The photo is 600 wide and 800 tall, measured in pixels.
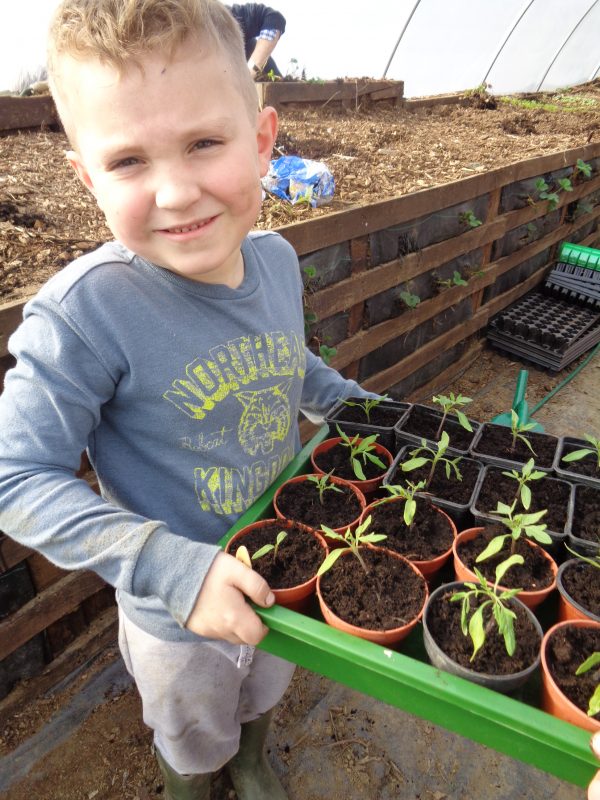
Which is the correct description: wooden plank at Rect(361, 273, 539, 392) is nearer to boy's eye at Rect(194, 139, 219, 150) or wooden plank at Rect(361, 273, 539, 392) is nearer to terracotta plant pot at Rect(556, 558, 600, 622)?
terracotta plant pot at Rect(556, 558, 600, 622)

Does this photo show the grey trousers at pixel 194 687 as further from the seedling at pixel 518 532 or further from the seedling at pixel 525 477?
the seedling at pixel 525 477

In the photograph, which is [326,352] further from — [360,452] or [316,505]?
[316,505]

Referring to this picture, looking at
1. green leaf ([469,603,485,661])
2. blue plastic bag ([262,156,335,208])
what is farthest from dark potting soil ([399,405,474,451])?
blue plastic bag ([262,156,335,208])

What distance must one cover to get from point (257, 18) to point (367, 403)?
5.26 m

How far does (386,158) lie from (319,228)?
1.77m

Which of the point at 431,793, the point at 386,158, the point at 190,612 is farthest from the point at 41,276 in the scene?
the point at 386,158

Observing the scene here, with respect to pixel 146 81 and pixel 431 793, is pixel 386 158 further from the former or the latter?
pixel 431 793

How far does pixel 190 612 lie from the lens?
3.26 ft

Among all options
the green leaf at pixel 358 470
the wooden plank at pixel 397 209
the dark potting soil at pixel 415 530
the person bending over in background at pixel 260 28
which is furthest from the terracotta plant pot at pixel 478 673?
the person bending over in background at pixel 260 28

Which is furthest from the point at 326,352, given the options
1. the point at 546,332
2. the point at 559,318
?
the point at 559,318

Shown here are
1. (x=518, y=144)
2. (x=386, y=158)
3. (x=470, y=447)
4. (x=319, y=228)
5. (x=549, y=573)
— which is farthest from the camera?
(x=518, y=144)

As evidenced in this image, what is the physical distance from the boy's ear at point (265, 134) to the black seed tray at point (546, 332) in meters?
3.87

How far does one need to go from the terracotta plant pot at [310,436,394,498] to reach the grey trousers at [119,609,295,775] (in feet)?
1.61

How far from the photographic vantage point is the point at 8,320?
1.56 meters
